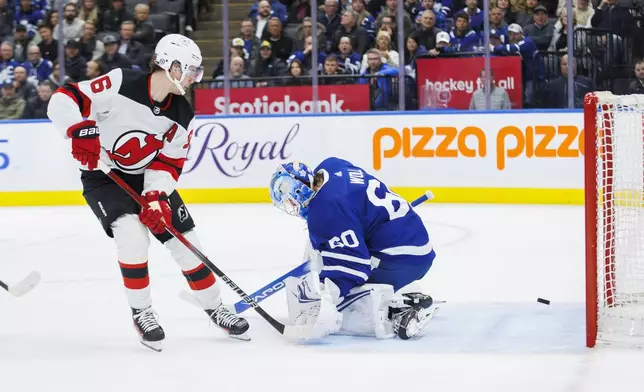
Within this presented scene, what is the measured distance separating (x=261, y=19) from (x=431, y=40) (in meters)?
1.63

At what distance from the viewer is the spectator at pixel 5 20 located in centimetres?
1020

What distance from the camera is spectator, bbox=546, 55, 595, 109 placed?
28.5 ft

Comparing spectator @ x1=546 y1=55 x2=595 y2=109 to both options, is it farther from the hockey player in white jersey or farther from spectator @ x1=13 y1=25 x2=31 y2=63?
the hockey player in white jersey

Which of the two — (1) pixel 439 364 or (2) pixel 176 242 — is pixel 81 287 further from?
(1) pixel 439 364

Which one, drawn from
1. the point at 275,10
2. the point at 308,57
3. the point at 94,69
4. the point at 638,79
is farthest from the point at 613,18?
the point at 94,69

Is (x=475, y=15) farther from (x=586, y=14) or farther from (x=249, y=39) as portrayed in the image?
(x=249, y=39)

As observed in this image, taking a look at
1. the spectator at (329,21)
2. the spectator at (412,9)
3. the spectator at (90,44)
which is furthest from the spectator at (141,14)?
the spectator at (412,9)

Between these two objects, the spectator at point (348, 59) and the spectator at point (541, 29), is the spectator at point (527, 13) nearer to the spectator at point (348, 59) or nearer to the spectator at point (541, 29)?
the spectator at point (541, 29)

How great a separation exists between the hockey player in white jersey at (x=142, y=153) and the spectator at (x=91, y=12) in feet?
20.1

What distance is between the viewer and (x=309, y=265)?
14.1 feet

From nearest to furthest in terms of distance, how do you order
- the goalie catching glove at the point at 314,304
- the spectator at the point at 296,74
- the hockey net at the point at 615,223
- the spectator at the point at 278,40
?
the hockey net at the point at 615,223, the goalie catching glove at the point at 314,304, the spectator at the point at 296,74, the spectator at the point at 278,40

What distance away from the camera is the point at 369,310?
4.12 metres

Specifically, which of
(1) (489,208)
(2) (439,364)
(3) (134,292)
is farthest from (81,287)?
(1) (489,208)

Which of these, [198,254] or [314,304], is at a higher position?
[198,254]
